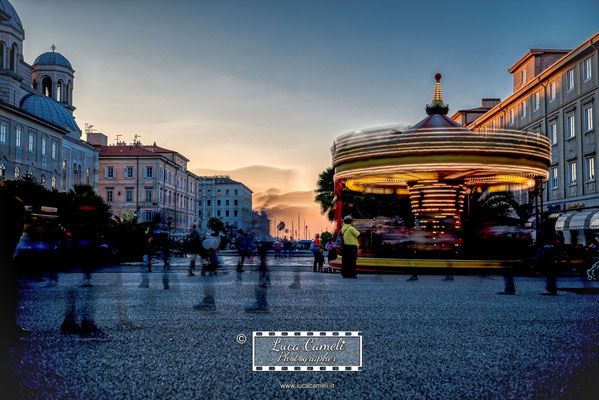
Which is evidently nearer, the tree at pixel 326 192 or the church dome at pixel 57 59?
the church dome at pixel 57 59

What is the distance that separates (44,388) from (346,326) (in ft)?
11.3

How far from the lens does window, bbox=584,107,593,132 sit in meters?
33.6

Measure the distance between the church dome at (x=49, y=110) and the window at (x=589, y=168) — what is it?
3820cm

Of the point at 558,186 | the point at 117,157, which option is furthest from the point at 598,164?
the point at 117,157

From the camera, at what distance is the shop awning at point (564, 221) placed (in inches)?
1308

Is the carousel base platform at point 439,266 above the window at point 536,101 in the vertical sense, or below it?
below

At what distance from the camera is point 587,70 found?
3441cm

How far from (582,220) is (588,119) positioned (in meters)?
6.79

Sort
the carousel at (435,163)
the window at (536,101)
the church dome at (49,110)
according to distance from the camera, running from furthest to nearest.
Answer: the church dome at (49,110) → the window at (536,101) → the carousel at (435,163)

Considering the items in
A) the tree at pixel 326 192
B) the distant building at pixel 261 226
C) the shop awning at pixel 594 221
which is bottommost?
the distant building at pixel 261 226

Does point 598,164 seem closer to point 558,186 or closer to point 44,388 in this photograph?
point 558,186

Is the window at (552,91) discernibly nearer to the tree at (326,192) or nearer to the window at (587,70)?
the window at (587,70)

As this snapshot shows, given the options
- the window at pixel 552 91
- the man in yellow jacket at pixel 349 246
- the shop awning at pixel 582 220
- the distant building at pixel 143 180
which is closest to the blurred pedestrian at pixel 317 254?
the man in yellow jacket at pixel 349 246

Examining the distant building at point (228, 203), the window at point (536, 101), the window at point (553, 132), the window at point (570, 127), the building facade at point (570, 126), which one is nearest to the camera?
the building facade at point (570, 126)
